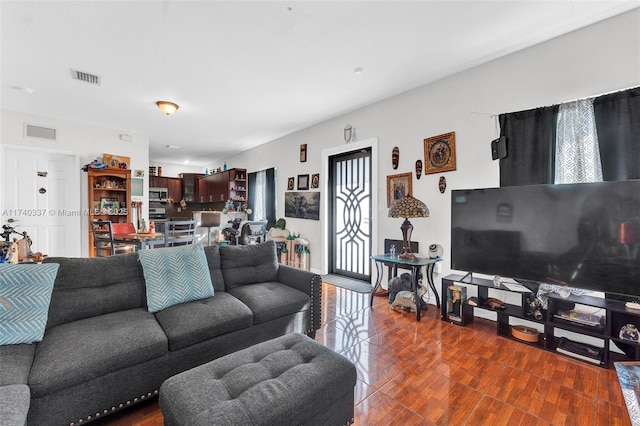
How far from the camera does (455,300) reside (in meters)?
2.87

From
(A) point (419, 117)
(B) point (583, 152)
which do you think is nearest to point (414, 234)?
(A) point (419, 117)

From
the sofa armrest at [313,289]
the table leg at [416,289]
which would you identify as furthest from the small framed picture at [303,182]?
the sofa armrest at [313,289]

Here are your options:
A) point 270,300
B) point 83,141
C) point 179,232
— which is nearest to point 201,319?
point 270,300

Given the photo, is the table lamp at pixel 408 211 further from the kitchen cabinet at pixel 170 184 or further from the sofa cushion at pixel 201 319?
the kitchen cabinet at pixel 170 184

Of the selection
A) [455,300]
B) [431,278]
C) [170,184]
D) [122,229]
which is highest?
[170,184]

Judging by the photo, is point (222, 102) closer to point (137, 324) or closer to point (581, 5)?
point (137, 324)

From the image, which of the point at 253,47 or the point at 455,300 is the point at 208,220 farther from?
the point at 455,300

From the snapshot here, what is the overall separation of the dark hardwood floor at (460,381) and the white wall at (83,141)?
194 inches

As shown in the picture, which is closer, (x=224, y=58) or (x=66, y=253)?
(x=224, y=58)

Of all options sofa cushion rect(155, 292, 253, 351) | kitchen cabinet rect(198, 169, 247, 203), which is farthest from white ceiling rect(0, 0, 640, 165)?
kitchen cabinet rect(198, 169, 247, 203)

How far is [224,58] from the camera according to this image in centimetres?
291

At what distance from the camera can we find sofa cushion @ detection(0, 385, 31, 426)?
3.33 feet

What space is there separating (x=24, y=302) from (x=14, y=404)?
73 cm

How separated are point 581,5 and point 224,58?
3133 mm
